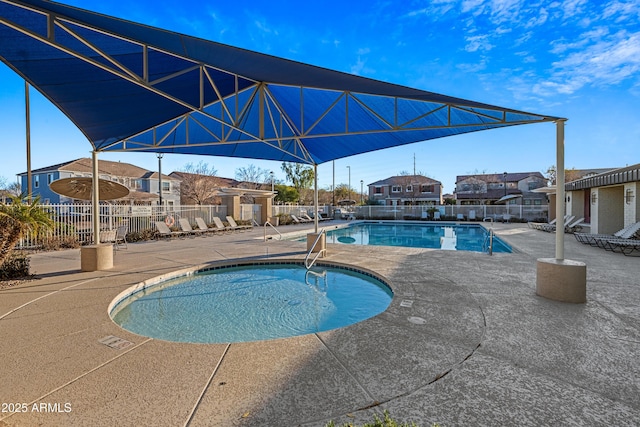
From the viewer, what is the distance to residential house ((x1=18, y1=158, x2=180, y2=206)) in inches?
1169

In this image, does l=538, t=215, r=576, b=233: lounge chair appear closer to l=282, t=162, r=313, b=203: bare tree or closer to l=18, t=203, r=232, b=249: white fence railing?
l=18, t=203, r=232, b=249: white fence railing

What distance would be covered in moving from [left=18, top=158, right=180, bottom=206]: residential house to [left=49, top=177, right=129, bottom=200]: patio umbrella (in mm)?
19276

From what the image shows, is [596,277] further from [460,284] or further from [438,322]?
[438,322]

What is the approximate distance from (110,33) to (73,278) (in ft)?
16.3

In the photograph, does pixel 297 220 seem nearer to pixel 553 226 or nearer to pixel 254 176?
pixel 553 226

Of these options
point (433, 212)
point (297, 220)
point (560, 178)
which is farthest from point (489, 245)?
point (433, 212)

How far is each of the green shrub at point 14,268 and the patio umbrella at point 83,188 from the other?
2.16 meters

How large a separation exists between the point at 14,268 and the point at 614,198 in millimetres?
21139

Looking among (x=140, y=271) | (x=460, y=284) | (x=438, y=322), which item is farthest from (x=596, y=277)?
(x=140, y=271)

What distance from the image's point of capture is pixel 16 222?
536 cm

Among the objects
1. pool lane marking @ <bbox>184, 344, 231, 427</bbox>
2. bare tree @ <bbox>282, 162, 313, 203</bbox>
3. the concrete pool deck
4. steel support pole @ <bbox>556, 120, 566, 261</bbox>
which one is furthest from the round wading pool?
bare tree @ <bbox>282, 162, 313, 203</bbox>

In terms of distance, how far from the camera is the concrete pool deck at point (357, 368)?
2170 mm

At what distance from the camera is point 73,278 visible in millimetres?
6098

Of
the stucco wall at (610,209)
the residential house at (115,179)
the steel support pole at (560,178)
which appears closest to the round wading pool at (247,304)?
the steel support pole at (560,178)
